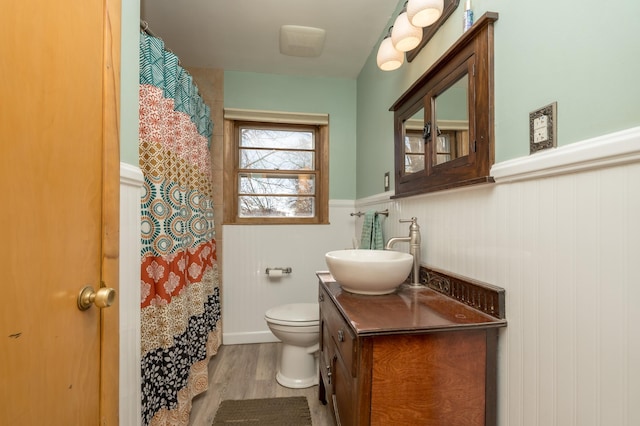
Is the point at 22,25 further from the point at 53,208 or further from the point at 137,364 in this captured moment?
the point at 137,364

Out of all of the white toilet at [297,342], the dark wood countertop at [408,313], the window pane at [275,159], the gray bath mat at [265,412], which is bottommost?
the gray bath mat at [265,412]

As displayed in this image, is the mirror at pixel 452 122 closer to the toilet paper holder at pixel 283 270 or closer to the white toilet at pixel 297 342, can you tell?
the white toilet at pixel 297 342

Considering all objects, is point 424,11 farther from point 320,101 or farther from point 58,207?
point 320,101

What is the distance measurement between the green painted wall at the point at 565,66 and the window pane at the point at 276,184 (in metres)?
1.70

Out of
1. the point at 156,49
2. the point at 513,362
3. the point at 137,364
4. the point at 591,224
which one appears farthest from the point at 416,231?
the point at 156,49

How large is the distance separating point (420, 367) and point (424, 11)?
47.1 inches

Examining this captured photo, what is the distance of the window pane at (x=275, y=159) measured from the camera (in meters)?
2.64

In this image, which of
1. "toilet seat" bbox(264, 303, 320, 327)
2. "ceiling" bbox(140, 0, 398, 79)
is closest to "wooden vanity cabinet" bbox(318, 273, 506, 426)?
"toilet seat" bbox(264, 303, 320, 327)

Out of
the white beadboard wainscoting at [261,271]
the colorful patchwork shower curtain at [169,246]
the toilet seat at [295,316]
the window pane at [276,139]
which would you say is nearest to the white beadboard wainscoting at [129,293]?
the colorful patchwork shower curtain at [169,246]

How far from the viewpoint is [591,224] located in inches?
26.0

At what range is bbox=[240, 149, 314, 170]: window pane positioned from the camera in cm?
264

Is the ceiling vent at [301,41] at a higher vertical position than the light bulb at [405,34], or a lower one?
higher

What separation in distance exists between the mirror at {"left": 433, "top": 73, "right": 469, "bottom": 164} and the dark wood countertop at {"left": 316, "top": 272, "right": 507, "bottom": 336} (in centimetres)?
55

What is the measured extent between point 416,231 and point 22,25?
1308 millimetres
